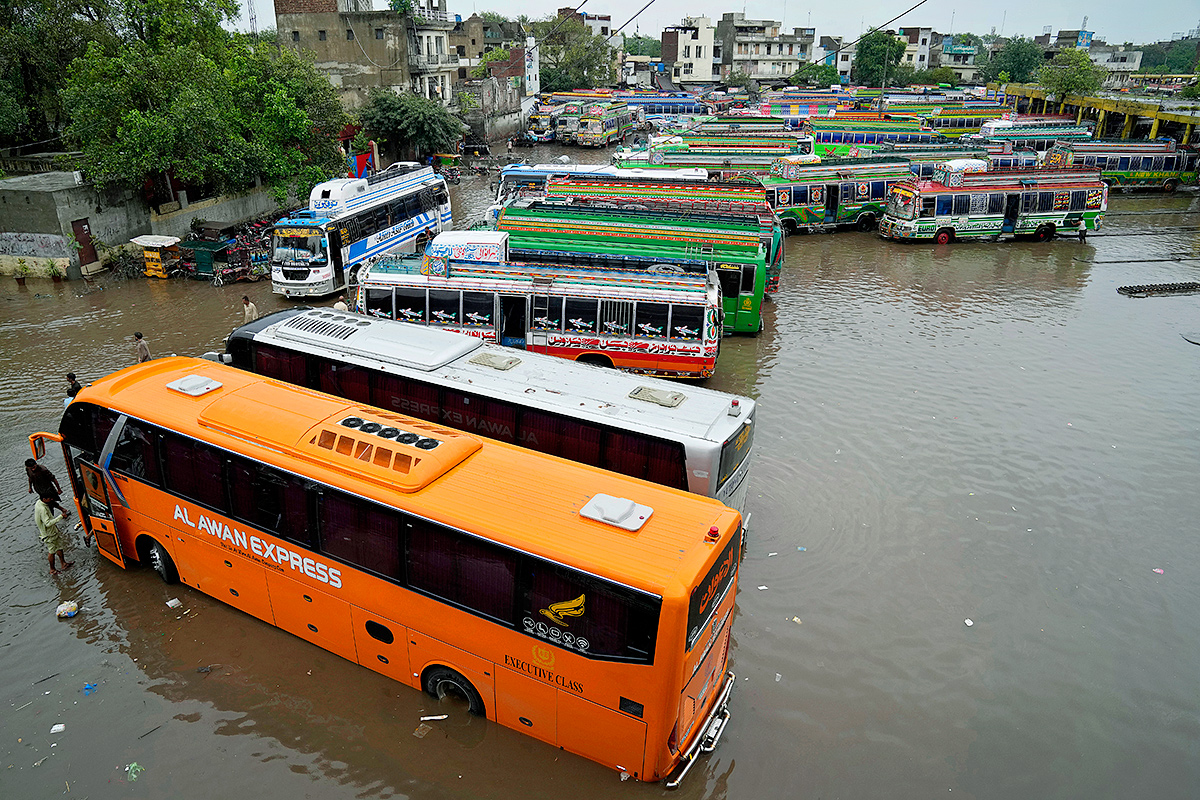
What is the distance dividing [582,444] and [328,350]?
15.9ft

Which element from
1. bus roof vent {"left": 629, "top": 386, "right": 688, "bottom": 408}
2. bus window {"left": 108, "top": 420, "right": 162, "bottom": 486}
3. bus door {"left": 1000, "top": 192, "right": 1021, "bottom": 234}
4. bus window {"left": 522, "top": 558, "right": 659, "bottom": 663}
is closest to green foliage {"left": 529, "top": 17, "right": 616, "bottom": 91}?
bus door {"left": 1000, "top": 192, "right": 1021, "bottom": 234}

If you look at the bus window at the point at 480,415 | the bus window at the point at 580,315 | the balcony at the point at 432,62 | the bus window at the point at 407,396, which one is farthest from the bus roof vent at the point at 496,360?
the balcony at the point at 432,62

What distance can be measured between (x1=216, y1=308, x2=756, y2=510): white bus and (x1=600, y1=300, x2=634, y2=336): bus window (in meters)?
4.39

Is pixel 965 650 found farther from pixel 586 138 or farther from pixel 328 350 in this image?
pixel 586 138

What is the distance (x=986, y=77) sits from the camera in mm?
104188

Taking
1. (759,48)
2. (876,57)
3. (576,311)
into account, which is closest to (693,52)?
(759,48)

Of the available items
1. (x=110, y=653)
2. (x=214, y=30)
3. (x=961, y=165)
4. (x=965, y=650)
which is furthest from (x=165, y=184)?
(x=961, y=165)

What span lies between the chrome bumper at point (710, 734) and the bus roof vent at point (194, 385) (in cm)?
692

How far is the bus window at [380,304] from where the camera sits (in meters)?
15.7

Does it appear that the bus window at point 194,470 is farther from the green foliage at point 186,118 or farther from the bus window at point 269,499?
the green foliage at point 186,118

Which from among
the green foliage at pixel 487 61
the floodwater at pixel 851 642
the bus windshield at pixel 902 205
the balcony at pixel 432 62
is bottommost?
the floodwater at pixel 851 642

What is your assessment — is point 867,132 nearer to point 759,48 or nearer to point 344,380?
point 344,380

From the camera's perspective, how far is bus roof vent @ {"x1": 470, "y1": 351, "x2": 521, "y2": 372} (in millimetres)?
10523

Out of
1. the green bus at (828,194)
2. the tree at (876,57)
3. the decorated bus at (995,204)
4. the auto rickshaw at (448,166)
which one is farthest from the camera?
the tree at (876,57)
